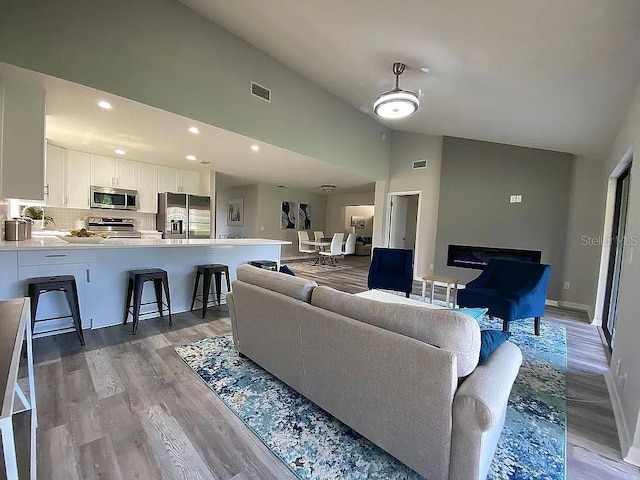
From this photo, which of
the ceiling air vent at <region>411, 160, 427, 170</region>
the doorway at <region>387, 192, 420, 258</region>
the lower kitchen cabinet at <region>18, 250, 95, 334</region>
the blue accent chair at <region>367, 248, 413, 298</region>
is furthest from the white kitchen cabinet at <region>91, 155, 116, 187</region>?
the ceiling air vent at <region>411, 160, 427, 170</region>

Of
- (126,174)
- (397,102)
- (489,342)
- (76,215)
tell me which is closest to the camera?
(489,342)

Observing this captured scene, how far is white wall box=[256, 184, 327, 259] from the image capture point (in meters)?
8.80

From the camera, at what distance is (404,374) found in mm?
1317

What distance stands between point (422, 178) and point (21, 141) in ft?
20.3

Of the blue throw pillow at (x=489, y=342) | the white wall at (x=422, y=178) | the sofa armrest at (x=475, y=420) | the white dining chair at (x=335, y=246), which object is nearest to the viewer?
the sofa armrest at (x=475, y=420)

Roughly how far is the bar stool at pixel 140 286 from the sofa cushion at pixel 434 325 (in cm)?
253

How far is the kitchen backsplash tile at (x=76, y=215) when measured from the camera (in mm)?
5254

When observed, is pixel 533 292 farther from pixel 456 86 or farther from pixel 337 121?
pixel 337 121

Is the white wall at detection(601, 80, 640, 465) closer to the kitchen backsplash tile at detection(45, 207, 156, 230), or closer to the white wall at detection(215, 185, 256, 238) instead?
the kitchen backsplash tile at detection(45, 207, 156, 230)

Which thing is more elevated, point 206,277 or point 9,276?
point 9,276

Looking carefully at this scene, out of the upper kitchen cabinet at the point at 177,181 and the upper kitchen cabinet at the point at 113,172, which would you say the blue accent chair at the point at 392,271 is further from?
the upper kitchen cabinet at the point at 113,172

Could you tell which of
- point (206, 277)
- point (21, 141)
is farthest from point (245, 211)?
point (21, 141)

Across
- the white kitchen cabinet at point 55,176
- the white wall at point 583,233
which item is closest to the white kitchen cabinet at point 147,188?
the white kitchen cabinet at point 55,176

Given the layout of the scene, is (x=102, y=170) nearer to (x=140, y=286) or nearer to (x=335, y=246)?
(x=140, y=286)
